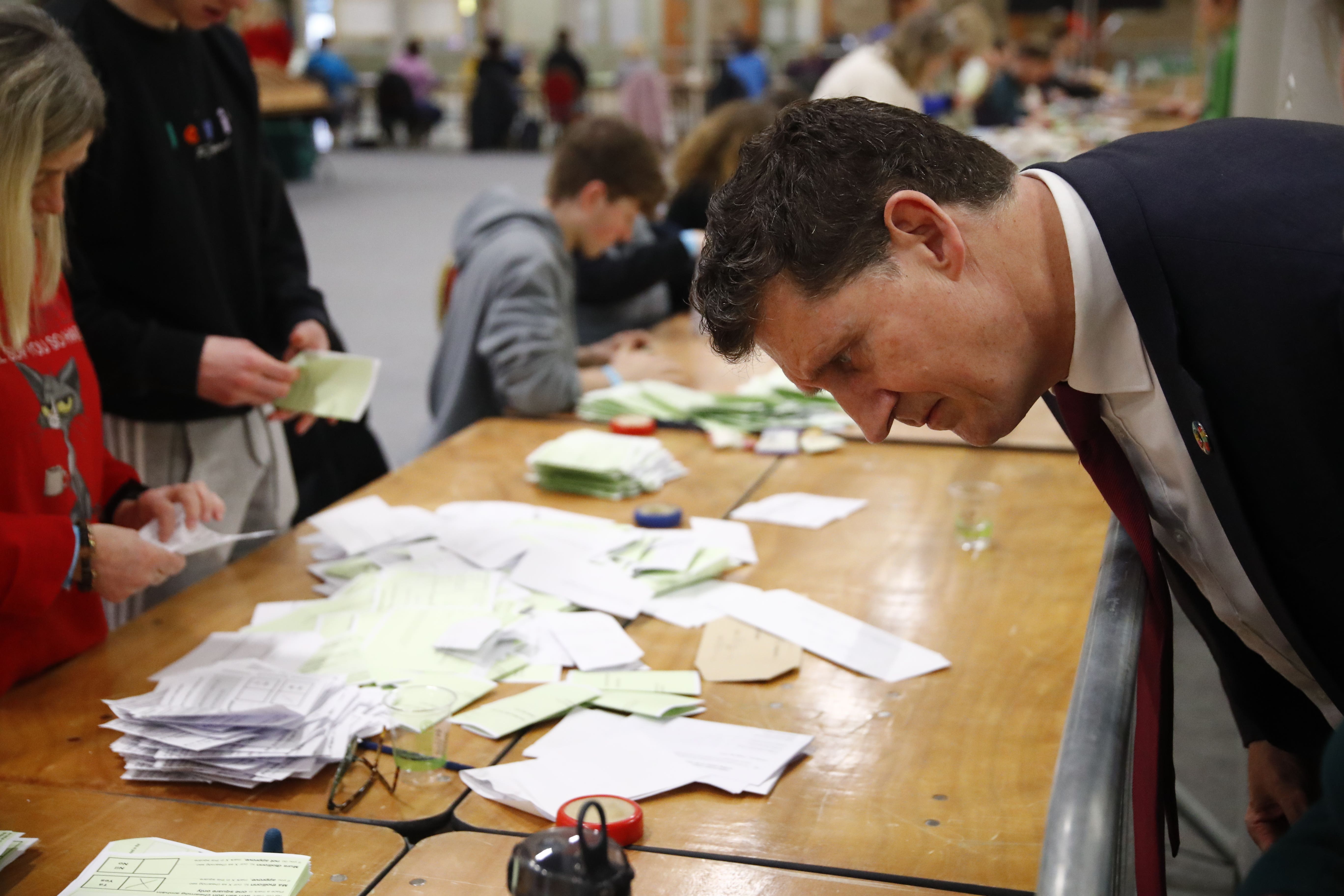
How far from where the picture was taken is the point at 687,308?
14.3ft

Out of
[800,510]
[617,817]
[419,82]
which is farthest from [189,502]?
[419,82]

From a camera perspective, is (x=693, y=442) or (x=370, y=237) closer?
(x=693, y=442)

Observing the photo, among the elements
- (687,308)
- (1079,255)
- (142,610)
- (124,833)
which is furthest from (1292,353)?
(687,308)

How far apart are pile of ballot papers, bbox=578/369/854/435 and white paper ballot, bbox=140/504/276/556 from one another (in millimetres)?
1181

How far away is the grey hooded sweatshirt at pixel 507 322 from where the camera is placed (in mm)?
2838

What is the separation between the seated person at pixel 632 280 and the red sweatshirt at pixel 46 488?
214 centimetres

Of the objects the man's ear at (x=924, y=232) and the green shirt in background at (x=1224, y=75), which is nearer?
the man's ear at (x=924, y=232)

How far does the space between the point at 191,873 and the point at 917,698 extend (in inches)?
33.8

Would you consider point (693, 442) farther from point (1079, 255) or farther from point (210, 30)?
point (1079, 255)

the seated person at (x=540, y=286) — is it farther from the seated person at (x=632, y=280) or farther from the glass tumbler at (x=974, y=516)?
the glass tumbler at (x=974, y=516)

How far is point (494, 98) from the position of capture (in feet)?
51.4

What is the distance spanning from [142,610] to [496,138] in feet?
48.0

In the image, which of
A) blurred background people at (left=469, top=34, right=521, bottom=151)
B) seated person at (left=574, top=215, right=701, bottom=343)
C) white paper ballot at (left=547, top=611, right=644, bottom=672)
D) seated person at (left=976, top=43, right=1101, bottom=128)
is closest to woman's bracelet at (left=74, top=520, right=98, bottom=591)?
white paper ballot at (left=547, top=611, right=644, bottom=672)

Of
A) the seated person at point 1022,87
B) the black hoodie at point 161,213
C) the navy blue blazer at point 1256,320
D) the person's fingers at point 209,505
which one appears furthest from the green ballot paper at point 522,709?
the seated person at point 1022,87
